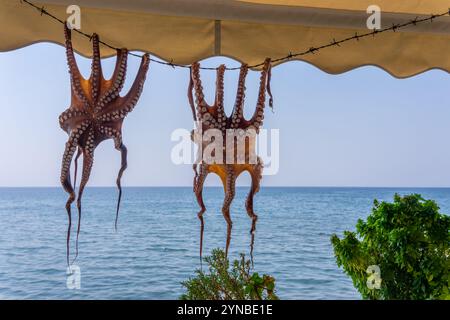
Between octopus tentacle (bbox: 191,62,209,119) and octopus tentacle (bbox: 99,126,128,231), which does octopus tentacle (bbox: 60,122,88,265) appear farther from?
octopus tentacle (bbox: 191,62,209,119)

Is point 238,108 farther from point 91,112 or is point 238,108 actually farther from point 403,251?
point 403,251

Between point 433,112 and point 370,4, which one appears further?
point 433,112

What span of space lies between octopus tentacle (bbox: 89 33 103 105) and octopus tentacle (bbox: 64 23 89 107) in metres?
0.03

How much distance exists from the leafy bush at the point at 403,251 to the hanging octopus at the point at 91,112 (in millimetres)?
1048

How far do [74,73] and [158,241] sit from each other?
17.2 metres

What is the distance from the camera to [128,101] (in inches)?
66.3

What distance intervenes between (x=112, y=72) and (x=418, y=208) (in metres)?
1.34

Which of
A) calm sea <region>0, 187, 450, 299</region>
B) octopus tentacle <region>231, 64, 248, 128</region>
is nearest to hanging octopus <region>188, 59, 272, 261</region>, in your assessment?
octopus tentacle <region>231, 64, 248, 128</region>

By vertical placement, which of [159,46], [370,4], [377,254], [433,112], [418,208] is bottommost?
[377,254]

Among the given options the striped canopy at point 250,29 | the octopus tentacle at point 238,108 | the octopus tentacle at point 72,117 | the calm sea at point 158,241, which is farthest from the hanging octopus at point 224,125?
the calm sea at point 158,241

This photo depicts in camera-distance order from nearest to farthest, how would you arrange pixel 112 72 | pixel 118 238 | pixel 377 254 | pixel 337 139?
pixel 112 72 → pixel 377 254 → pixel 118 238 → pixel 337 139

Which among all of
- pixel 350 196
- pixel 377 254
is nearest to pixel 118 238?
pixel 350 196
